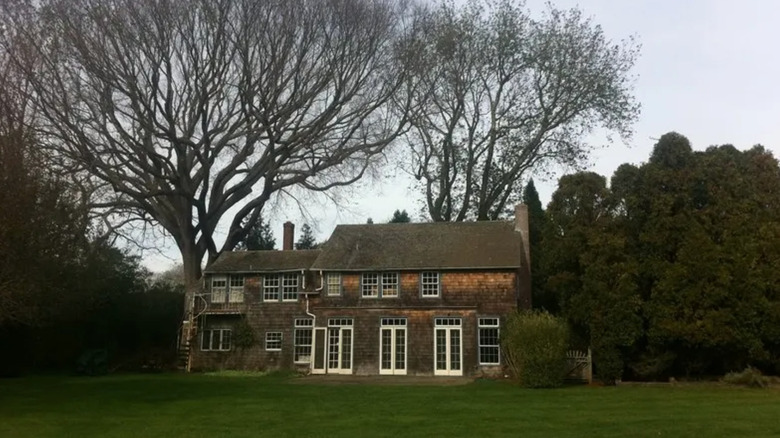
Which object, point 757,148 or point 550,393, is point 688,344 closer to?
point 550,393

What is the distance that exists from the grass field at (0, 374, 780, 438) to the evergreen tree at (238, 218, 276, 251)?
2821cm

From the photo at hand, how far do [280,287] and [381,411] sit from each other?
15740mm

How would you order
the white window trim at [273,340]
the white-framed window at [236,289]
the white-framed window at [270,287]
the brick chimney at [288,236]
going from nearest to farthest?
the white window trim at [273,340] → the white-framed window at [270,287] → the white-framed window at [236,289] → the brick chimney at [288,236]

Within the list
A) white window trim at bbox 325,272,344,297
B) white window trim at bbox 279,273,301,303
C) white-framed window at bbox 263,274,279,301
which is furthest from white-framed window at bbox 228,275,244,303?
white window trim at bbox 325,272,344,297

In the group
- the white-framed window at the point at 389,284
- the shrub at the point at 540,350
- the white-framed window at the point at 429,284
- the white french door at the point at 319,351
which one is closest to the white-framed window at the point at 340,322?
the white french door at the point at 319,351

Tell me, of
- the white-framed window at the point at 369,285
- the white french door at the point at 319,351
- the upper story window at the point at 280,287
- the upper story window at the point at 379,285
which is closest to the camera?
the white french door at the point at 319,351

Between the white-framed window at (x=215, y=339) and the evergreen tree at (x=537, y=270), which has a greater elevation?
the evergreen tree at (x=537, y=270)

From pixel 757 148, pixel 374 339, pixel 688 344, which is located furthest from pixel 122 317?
pixel 757 148

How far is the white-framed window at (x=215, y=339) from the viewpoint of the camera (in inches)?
1288

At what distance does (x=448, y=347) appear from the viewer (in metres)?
29.4

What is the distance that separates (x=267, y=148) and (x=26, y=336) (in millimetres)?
12991

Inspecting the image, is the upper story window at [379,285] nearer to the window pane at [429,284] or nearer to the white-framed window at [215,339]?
the window pane at [429,284]

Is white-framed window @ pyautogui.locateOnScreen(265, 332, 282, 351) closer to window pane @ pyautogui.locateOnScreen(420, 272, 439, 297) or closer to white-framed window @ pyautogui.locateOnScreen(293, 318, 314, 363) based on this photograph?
white-framed window @ pyautogui.locateOnScreen(293, 318, 314, 363)

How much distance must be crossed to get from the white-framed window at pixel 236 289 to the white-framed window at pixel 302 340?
10.3 ft
